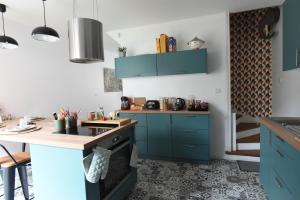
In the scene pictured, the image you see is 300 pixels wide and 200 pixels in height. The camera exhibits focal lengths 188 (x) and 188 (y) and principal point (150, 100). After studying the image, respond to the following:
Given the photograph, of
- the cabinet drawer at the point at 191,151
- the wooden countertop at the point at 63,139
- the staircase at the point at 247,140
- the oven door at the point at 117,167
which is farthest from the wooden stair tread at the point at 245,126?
the wooden countertop at the point at 63,139

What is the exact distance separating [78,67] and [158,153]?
3.22 meters

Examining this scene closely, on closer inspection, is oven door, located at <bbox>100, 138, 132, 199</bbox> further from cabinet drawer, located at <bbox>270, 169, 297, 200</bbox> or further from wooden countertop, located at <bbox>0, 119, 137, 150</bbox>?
cabinet drawer, located at <bbox>270, 169, 297, 200</bbox>

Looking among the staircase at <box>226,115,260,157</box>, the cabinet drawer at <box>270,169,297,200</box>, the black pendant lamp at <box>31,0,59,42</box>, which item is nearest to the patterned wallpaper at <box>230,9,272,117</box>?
the staircase at <box>226,115,260,157</box>

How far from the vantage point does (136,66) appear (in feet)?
11.5

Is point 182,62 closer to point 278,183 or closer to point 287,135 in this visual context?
point 287,135

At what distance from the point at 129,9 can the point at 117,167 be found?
2280mm

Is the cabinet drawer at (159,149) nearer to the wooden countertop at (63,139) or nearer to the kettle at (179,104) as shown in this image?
the kettle at (179,104)

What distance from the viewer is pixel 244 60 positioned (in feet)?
13.3

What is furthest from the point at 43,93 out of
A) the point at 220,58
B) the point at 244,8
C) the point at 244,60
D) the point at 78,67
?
the point at 244,60

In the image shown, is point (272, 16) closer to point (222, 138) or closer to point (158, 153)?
point (222, 138)

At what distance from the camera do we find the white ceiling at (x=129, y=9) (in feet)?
8.71

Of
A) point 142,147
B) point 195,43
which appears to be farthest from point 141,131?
point 195,43

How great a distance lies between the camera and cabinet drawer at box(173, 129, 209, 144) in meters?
3.03

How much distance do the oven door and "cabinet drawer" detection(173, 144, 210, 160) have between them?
1.23 meters
